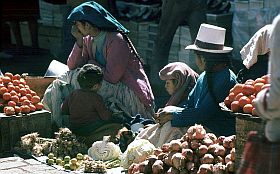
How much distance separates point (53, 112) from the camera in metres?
8.53

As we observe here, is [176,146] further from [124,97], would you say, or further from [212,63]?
[124,97]

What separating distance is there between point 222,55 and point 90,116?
1609 millimetres

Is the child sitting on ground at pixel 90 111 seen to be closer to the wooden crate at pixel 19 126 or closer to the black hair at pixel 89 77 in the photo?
the black hair at pixel 89 77

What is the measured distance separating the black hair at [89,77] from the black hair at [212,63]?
1268 mm

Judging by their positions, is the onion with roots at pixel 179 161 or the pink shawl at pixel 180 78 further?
the pink shawl at pixel 180 78

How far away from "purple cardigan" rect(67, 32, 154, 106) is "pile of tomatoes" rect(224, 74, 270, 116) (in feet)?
7.66

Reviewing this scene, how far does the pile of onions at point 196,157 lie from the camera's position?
610 cm

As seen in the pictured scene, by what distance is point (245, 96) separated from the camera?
599 centimetres

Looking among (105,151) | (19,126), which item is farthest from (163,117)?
(19,126)

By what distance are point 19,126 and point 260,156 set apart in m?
4.11

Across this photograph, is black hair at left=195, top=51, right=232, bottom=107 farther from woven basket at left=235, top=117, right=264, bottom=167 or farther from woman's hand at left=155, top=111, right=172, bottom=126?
woven basket at left=235, top=117, right=264, bottom=167

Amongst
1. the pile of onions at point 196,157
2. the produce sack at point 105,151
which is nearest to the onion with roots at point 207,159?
the pile of onions at point 196,157

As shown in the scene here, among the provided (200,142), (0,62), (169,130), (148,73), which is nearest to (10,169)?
(169,130)

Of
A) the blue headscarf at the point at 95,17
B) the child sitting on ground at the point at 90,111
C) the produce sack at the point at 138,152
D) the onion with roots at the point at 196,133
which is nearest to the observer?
the onion with roots at the point at 196,133
